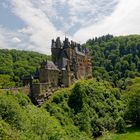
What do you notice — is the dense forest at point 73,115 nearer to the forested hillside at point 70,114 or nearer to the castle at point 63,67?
the forested hillside at point 70,114

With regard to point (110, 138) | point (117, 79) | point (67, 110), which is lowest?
point (110, 138)

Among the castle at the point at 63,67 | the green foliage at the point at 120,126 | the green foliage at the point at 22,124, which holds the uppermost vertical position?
the castle at the point at 63,67

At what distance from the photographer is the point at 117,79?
594 ft

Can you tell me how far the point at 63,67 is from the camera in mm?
100812

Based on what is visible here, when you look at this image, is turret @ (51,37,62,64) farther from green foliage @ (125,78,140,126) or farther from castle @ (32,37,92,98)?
green foliage @ (125,78,140,126)

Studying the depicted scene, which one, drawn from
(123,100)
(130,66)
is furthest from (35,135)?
(130,66)

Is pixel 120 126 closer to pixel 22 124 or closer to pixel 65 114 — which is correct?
pixel 65 114

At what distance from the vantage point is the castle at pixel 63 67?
92.0 metres

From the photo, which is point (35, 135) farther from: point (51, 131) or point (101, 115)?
point (101, 115)

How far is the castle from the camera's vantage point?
3621 inches

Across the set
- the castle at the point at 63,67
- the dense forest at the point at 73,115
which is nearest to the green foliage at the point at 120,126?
the dense forest at the point at 73,115

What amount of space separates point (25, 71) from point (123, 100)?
2937 inches

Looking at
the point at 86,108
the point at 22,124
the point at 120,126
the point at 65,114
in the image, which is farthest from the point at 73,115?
the point at 22,124

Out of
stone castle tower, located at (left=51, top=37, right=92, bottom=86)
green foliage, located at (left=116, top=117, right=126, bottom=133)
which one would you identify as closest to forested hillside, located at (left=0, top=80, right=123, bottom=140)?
green foliage, located at (left=116, top=117, right=126, bottom=133)
